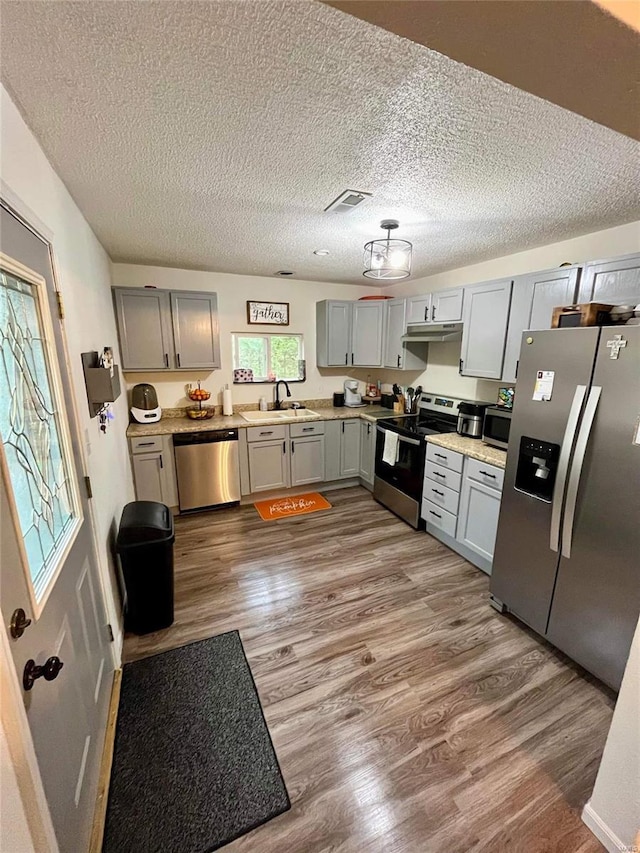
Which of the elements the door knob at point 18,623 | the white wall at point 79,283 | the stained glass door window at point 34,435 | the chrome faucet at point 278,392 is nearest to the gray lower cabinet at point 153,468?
the white wall at point 79,283

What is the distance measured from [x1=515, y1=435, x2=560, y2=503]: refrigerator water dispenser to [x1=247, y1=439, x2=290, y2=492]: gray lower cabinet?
2.36 meters

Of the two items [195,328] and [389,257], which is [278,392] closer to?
[195,328]

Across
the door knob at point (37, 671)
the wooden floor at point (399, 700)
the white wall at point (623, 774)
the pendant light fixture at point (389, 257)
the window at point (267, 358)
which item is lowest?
the wooden floor at point (399, 700)

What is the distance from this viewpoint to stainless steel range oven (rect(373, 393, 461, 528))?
3234 mm

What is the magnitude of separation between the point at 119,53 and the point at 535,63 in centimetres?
109

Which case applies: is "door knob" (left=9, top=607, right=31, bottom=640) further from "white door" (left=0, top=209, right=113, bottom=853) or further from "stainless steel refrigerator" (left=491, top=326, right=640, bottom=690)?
"stainless steel refrigerator" (left=491, top=326, right=640, bottom=690)

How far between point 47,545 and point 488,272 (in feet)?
12.2

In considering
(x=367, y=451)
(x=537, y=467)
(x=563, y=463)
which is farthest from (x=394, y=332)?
(x=563, y=463)

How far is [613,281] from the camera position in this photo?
6.85ft

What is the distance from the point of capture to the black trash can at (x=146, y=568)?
1962mm

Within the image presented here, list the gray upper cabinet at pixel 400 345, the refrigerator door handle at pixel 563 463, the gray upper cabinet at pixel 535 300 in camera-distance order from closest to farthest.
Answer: the refrigerator door handle at pixel 563 463, the gray upper cabinet at pixel 535 300, the gray upper cabinet at pixel 400 345

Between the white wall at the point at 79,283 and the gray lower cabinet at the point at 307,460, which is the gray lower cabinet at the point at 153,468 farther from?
the gray lower cabinet at the point at 307,460

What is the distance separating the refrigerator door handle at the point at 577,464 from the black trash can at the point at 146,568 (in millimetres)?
2175

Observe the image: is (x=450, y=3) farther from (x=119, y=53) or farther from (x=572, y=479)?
(x=572, y=479)
